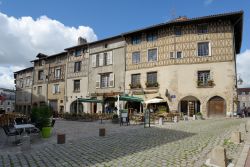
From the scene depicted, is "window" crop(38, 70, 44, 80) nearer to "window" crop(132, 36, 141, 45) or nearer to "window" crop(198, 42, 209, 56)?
"window" crop(132, 36, 141, 45)

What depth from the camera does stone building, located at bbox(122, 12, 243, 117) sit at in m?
19.9

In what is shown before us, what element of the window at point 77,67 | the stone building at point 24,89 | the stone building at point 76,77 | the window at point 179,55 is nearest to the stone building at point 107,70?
the stone building at point 76,77

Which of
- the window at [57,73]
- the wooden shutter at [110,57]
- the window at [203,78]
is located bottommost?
the window at [203,78]

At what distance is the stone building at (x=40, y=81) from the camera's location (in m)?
34.4

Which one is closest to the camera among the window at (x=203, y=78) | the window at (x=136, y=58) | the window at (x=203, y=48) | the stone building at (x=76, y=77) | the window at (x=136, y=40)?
the window at (x=203, y=78)

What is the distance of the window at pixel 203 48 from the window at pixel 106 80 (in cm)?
1034

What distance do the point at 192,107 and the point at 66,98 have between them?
17.6 m

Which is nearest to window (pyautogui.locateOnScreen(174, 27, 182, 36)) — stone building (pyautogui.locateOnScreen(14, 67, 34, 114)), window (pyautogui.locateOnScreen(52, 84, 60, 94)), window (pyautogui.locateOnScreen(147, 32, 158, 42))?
window (pyautogui.locateOnScreen(147, 32, 158, 42))

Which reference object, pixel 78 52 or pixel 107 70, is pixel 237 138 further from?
pixel 78 52

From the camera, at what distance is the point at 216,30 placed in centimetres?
2055

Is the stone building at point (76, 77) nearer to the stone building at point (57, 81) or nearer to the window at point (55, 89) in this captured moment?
the stone building at point (57, 81)

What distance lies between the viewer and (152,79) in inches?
913

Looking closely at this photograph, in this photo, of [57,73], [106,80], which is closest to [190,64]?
[106,80]

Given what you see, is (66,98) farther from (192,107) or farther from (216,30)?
(216,30)
